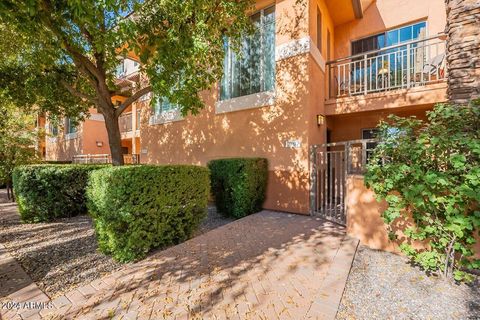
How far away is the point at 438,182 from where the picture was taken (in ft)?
10.3

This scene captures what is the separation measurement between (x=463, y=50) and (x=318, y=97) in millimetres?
3991

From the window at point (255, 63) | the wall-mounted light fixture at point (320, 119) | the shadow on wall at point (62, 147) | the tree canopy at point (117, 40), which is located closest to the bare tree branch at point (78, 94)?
the tree canopy at point (117, 40)

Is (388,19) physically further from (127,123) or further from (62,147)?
(62,147)

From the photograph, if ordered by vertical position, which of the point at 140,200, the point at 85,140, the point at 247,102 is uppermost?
the point at 247,102

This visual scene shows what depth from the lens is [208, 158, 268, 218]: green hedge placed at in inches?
265

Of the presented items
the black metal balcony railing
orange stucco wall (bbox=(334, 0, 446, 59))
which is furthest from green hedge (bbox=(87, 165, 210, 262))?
orange stucco wall (bbox=(334, 0, 446, 59))

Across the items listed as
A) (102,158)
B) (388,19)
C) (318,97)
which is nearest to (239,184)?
(318,97)

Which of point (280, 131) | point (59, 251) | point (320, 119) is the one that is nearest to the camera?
point (59, 251)

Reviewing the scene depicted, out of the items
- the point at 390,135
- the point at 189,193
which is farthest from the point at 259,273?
the point at 390,135

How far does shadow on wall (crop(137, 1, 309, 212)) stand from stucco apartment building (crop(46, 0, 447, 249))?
1.2 inches

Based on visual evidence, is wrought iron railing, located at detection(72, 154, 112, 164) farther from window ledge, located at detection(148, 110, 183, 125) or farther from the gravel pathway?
the gravel pathway

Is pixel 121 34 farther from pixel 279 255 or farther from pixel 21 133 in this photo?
pixel 21 133

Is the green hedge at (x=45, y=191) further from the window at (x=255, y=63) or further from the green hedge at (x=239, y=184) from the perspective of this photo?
Answer: the window at (x=255, y=63)

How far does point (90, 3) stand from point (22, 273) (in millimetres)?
4467
